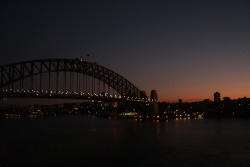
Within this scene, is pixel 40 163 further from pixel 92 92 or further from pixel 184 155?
pixel 92 92

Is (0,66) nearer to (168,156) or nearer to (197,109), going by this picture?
(168,156)

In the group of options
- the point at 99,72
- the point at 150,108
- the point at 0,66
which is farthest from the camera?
the point at 150,108

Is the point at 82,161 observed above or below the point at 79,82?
below

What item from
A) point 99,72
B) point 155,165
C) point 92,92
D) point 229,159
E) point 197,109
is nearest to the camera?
point 155,165

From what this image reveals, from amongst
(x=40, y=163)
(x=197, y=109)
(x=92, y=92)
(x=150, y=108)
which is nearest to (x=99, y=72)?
(x=92, y=92)

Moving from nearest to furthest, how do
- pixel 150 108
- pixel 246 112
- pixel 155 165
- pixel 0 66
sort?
pixel 155 165 < pixel 0 66 < pixel 150 108 < pixel 246 112

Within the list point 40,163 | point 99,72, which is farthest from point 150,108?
point 40,163

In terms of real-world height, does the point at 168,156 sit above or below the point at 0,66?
below

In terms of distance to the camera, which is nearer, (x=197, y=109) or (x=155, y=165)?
(x=155, y=165)

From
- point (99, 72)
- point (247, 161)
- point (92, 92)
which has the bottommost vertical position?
point (247, 161)
